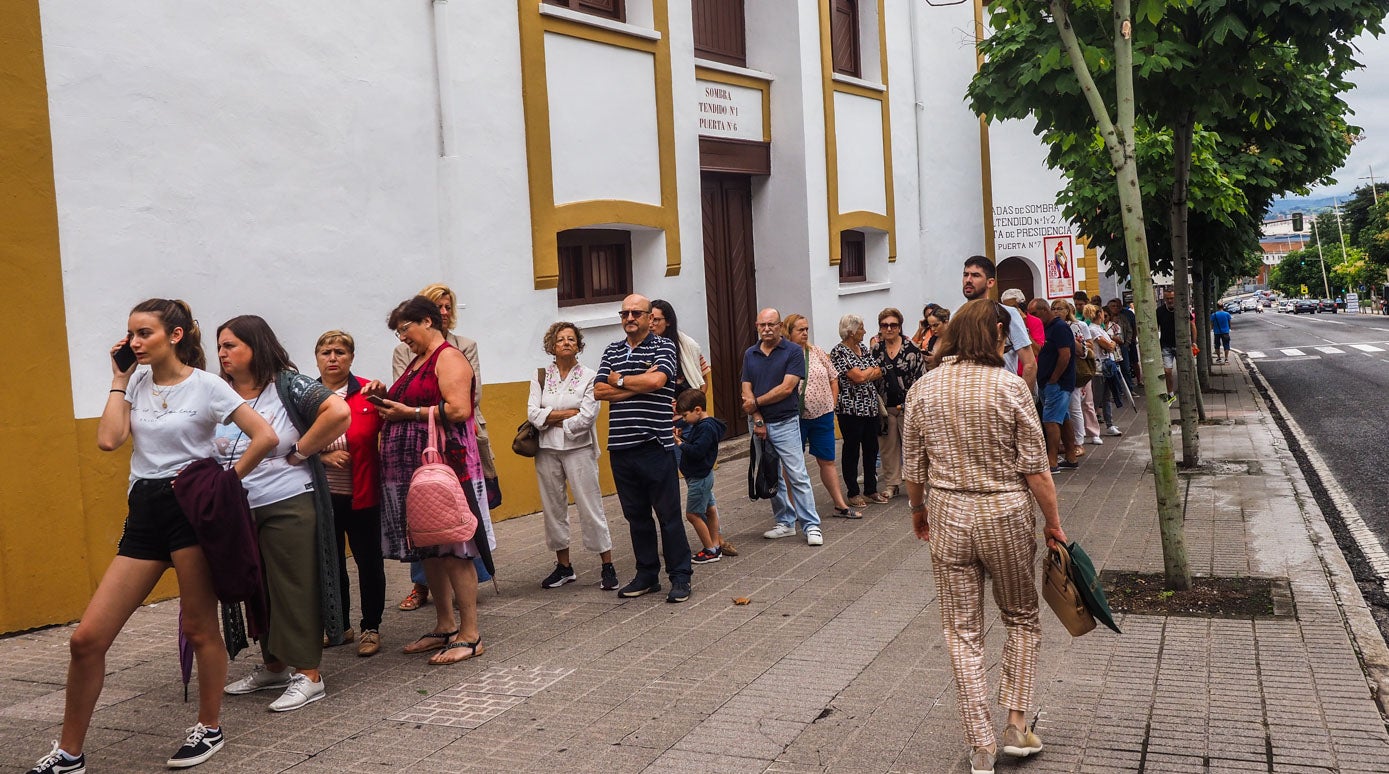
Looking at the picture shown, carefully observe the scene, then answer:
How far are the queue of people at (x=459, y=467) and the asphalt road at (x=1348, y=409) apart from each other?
10.9ft

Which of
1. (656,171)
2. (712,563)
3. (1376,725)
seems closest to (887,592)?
(712,563)

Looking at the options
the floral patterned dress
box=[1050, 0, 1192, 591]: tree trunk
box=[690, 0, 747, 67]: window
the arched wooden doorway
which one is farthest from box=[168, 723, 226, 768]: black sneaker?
the arched wooden doorway

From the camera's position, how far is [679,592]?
7.68 m

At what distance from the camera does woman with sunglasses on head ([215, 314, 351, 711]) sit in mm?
5543

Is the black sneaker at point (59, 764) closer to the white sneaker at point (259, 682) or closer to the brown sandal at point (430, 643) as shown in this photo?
the white sneaker at point (259, 682)

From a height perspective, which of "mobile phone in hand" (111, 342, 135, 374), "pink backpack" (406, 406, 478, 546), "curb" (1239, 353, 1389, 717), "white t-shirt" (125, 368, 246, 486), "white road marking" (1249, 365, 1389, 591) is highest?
"mobile phone in hand" (111, 342, 135, 374)

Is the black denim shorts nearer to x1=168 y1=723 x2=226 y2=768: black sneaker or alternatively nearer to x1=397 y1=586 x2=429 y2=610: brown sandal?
x1=168 y1=723 x2=226 y2=768: black sneaker

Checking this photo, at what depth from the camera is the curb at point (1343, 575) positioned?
19.2 feet

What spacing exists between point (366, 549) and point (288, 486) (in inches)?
51.6

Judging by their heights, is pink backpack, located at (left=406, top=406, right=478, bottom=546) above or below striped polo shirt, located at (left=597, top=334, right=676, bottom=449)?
below

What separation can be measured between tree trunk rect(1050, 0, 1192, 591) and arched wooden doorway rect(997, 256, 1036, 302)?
16.8 metres

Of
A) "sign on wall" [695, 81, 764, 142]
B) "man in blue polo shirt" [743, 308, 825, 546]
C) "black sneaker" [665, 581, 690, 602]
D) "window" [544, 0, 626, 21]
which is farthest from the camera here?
"sign on wall" [695, 81, 764, 142]

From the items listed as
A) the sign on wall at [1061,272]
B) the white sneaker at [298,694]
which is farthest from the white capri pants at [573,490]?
the sign on wall at [1061,272]

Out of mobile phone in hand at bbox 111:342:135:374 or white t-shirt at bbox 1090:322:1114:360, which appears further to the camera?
white t-shirt at bbox 1090:322:1114:360
